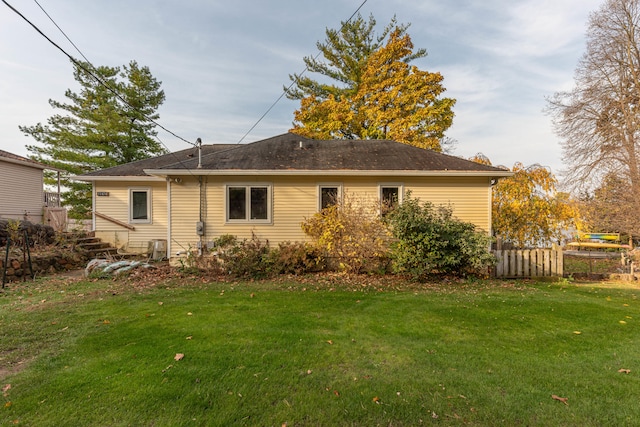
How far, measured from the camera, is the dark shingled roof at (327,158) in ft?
31.0

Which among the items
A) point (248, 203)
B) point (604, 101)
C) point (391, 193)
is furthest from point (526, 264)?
point (604, 101)

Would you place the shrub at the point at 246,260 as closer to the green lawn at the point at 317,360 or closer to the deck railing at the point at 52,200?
the green lawn at the point at 317,360

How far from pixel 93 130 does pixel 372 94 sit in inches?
770

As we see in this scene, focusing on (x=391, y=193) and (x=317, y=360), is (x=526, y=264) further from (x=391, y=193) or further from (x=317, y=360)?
(x=317, y=360)

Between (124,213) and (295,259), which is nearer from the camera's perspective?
(295,259)

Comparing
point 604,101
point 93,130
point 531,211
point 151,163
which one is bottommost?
point 531,211

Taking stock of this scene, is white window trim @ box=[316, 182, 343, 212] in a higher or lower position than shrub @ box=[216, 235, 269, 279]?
higher

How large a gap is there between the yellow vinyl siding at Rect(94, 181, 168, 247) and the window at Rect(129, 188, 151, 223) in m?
0.13

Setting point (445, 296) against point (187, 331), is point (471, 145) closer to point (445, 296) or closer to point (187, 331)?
point (445, 296)

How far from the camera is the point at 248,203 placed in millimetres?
9594

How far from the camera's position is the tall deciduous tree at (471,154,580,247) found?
34.1ft

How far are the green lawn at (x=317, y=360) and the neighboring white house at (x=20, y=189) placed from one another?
36.9ft

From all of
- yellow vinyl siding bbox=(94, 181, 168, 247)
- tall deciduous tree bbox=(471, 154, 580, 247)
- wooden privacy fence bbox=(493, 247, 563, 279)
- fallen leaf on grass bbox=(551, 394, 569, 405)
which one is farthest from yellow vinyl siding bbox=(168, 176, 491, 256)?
fallen leaf on grass bbox=(551, 394, 569, 405)

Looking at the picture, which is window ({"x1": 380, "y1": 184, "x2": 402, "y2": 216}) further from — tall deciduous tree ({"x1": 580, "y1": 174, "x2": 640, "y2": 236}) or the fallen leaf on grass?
tall deciduous tree ({"x1": 580, "y1": 174, "x2": 640, "y2": 236})
